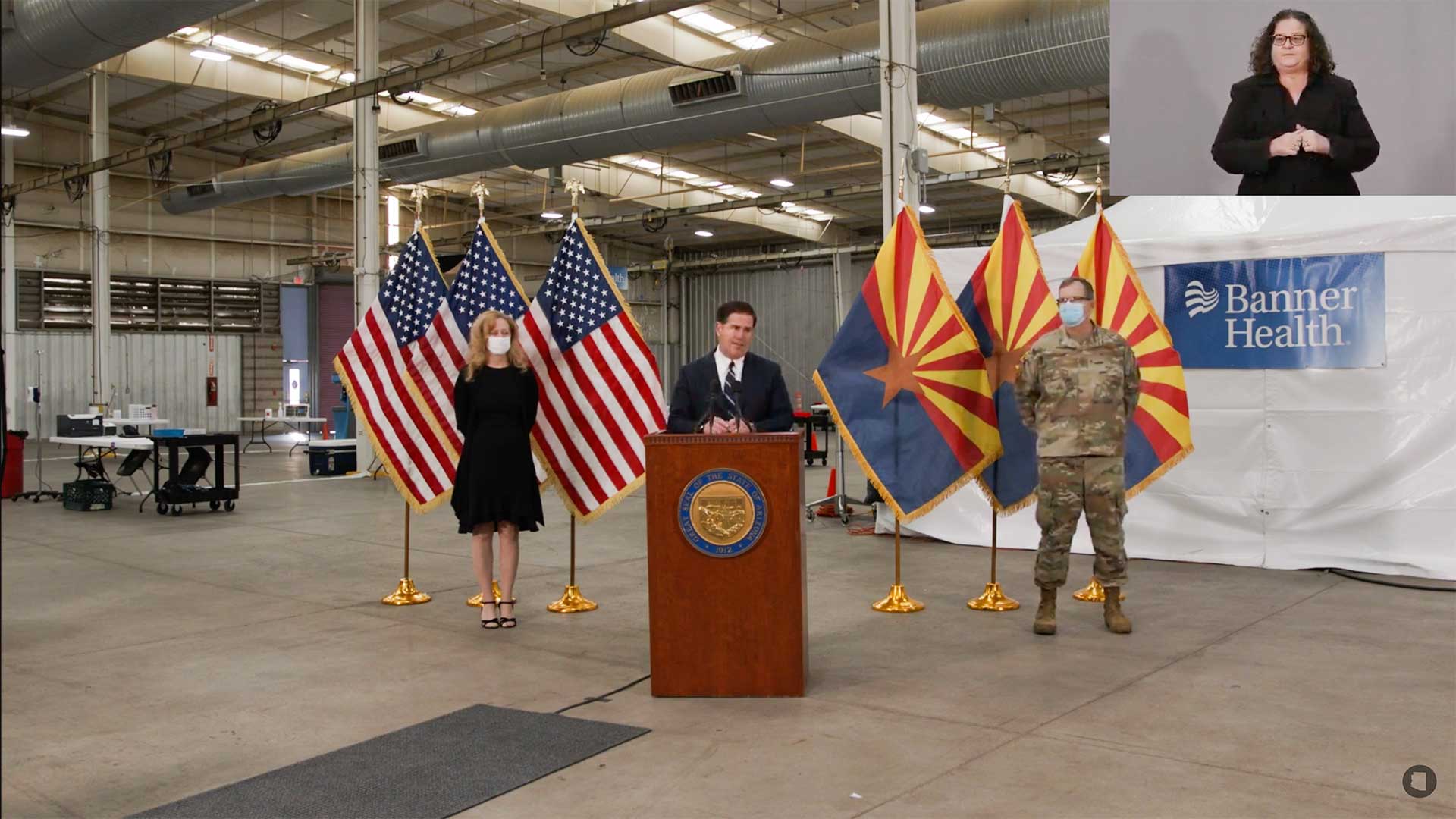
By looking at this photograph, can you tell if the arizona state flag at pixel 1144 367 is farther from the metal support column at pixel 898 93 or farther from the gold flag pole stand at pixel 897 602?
the metal support column at pixel 898 93

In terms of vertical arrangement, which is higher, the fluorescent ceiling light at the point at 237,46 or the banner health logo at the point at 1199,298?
the fluorescent ceiling light at the point at 237,46

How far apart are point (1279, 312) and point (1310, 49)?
4.24m

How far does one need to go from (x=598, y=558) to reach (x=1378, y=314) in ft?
17.3

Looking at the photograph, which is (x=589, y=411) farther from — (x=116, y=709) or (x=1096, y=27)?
(x=1096, y=27)

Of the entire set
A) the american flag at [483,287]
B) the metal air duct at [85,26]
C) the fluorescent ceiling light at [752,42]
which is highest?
the fluorescent ceiling light at [752,42]

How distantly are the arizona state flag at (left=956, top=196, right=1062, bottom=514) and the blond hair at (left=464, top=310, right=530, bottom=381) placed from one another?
2508 mm

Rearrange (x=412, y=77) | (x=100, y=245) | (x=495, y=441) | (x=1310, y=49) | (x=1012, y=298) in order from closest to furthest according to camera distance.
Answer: (x=1310, y=49)
(x=495, y=441)
(x=1012, y=298)
(x=412, y=77)
(x=100, y=245)

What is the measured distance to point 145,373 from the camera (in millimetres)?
24328

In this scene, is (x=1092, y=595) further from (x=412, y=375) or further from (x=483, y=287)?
(x=412, y=375)

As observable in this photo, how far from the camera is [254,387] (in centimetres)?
2630

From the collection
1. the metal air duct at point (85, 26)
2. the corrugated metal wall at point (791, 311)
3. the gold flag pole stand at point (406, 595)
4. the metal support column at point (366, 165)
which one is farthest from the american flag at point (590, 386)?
the corrugated metal wall at point (791, 311)

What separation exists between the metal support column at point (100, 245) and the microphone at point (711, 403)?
53.3 feet

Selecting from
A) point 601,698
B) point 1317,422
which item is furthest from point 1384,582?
point 601,698

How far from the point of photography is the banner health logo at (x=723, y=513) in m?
4.35
